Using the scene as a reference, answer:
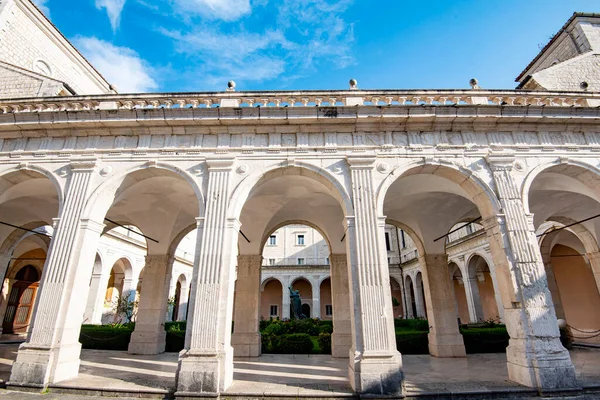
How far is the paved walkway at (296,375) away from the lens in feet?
20.2

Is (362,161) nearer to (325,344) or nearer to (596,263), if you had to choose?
(325,344)

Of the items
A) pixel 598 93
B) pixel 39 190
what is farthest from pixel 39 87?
pixel 598 93

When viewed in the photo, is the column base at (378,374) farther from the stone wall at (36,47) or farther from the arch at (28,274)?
the arch at (28,274)

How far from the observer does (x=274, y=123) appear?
8.38 m

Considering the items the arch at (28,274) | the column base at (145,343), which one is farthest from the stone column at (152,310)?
the arch at (28,274)

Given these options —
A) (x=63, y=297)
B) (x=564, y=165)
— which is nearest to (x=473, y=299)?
(x=564, y=165)

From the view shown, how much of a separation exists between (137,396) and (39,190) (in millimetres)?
8167

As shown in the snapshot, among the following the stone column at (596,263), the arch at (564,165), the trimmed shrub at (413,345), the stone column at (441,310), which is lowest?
the trimmed shrub at (413,345)

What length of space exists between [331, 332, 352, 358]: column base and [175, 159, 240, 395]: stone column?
16.3 ft

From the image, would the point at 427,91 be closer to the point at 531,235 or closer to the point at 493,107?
the point at 493,107

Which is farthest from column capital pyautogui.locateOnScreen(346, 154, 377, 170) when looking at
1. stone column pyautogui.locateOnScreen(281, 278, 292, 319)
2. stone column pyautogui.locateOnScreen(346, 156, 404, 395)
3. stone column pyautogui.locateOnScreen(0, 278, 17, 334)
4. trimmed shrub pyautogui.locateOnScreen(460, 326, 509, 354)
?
stone column pyautogui.locateOnScreen(281, 278, 292, 319)

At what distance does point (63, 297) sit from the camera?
7062mm

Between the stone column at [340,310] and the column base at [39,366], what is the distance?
308 inches

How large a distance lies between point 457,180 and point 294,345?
8332 millimetres
